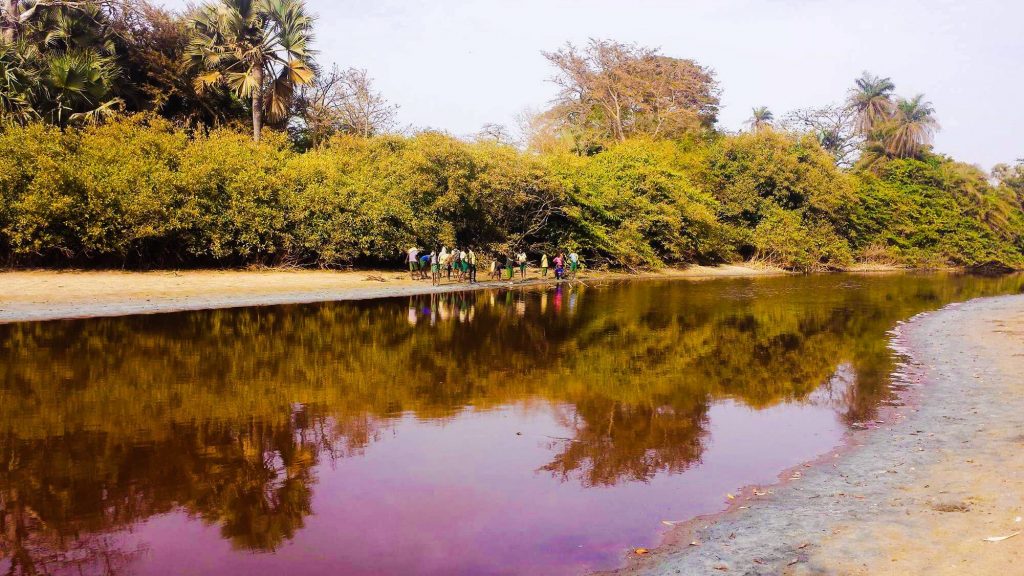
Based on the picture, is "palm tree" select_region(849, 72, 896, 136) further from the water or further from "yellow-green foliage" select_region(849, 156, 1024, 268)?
the water

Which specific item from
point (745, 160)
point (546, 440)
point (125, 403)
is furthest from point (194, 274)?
point (745, 160)

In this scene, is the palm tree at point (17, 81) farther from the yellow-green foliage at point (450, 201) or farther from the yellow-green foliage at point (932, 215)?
the yellow-green foliage at point (932, 215)

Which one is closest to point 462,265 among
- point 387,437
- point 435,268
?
point 435,268

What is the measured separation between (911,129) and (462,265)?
53.3 meters

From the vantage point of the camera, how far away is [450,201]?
115 ft

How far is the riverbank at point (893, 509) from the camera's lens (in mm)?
5309

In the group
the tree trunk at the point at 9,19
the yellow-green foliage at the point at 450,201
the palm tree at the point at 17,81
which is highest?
the tree trunk at the point at 9,19

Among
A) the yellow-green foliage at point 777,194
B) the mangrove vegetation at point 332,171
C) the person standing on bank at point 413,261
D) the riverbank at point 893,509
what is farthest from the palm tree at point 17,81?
the yellow-green foliage at point 777,194

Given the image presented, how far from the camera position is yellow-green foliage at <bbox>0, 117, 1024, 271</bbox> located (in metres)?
26.3

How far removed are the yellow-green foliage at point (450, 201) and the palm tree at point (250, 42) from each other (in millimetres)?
2817

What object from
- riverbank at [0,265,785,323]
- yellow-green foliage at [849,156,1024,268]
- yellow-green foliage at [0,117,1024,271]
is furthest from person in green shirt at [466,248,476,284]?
yellow-green foliage at [849,156,1024,268]

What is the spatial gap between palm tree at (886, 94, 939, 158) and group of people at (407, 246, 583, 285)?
1646 inches

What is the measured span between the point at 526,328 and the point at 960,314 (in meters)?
15.0

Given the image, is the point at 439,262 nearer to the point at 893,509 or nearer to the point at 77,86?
the point at 77,86
